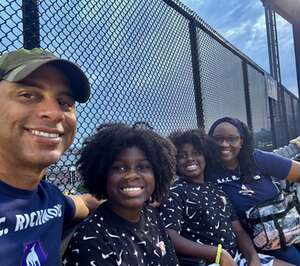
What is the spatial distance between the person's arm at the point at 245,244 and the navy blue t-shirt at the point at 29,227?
1571 mm

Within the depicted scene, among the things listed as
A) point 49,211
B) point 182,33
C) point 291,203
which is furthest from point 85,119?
point 182,33

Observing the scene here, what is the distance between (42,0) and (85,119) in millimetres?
745

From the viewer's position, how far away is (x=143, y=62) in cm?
332

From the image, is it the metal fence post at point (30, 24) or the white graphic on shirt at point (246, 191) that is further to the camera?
the white graphic on shirt at point (246, 191)

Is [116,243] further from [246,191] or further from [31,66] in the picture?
[246,191]

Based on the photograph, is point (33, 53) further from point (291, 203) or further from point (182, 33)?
point (182, 33)

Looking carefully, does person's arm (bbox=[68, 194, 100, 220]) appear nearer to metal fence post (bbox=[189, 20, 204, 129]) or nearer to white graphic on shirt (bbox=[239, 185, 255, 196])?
white graphic on shirt (bbox=[239, 185, 255, 196])

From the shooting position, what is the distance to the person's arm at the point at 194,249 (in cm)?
219

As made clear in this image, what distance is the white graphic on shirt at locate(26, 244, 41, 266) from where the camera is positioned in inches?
55.1

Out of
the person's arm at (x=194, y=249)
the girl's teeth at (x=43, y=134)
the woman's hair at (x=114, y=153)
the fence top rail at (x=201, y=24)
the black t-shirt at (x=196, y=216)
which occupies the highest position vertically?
the fence top rail at (x=201, y=24)

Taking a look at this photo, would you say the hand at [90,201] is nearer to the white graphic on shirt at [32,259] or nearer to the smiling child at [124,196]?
the smiling child at [124,196]

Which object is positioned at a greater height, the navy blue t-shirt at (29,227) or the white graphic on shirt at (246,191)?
the navy blue t-shirt at (29,227)

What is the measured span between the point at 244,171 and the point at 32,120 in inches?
81.9

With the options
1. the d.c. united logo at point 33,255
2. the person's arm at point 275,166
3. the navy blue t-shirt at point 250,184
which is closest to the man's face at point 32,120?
the d.c. united logo at point 33,255
